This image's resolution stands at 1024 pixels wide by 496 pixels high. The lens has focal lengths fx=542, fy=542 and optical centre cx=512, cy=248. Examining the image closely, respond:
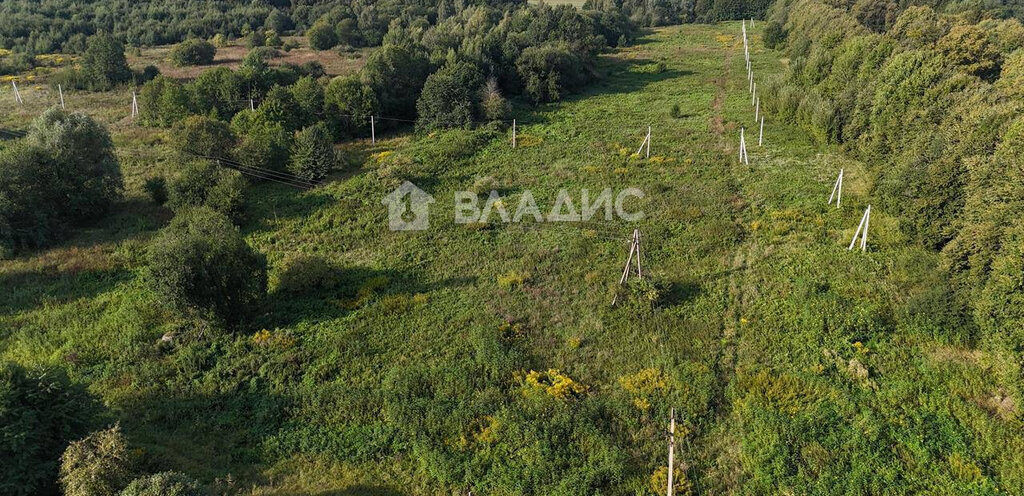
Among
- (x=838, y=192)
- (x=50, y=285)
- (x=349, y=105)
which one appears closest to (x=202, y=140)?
(x=349, y=105)

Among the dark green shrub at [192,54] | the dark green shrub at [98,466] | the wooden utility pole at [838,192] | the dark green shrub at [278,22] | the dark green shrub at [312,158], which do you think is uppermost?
the dark green shrub at [278,22]

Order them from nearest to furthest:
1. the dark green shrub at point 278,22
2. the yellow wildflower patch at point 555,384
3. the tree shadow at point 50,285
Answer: the yellow wildflower patch at point 555,384 < the tree shadow at point 50,285 < the dark green shrub at point 278,22

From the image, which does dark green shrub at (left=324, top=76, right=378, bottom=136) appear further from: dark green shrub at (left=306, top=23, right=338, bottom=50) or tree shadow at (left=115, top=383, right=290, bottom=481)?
dark green shrub at (left=306, top=23, right=338, bottom=50)

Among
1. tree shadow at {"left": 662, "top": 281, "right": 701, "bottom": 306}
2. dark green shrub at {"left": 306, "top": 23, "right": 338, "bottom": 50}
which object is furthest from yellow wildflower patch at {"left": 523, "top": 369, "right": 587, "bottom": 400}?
dark green shrub at {"left": 306, "top": 23, "right": 338, "bottom": 50}

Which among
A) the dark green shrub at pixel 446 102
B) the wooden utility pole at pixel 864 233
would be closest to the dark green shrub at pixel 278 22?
the dark green shrub at pixel 446 102

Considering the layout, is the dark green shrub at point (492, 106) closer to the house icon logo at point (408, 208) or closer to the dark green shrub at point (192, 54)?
the house icon logo at point (408, 208)

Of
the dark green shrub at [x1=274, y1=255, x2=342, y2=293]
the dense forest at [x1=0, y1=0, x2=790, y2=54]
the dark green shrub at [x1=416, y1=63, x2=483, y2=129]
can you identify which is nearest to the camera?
the dark green shrub at [x1=274, y1=255, x2=342, y2=293]
